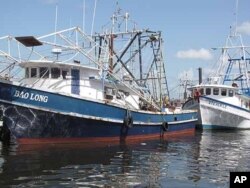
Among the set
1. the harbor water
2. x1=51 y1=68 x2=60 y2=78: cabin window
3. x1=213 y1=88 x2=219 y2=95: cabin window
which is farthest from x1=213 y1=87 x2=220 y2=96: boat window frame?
x1=51 y1=68 x2=60 y2=78: cabin window

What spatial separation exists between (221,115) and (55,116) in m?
18.8

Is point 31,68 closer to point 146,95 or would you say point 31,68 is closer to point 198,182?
point 146,95

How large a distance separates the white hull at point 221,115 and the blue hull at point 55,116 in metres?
14.1

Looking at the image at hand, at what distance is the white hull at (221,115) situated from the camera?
32125mm

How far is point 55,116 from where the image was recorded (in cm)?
1705

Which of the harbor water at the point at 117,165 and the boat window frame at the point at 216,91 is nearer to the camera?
the harbor water at the point at 117,165

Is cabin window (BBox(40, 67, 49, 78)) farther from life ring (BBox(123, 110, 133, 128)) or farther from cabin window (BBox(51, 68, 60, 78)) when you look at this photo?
life ring (BBox(123, 110, 133, 128))

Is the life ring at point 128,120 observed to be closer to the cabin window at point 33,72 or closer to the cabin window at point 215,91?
the cabin window at point 33,72

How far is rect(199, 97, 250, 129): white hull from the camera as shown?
32125 mm

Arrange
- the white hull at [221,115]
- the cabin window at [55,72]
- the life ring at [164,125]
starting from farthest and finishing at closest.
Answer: the white hull at [221,115] < the life ring at [164,125] < the cabin window at [55,72]

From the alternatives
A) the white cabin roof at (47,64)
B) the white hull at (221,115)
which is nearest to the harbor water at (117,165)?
the white cabin roof at (47,64)

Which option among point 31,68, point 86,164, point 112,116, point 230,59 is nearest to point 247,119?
point 230,59

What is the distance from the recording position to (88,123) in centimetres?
1800

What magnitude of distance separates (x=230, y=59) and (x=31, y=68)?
24.1 m
